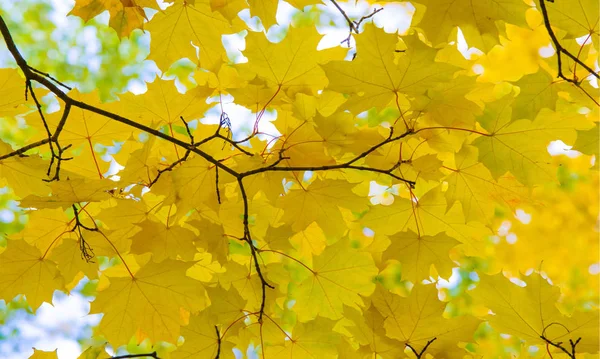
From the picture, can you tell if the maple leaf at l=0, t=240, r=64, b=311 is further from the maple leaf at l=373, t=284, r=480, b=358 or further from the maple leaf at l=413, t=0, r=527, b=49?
the maple leaf at l=413, t=0, r=527, b=49

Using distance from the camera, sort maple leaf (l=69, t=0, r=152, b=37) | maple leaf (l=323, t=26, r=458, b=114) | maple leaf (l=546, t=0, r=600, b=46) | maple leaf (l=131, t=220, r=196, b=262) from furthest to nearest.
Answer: maple leaf (l=69, t=0, r=152, b=37) < maple leaf (l=131, t=220, r=196, b=262) < maple leaf (l=546, t=0, r=600, b=46) < maple leaf (l=323, t=26, r=458, b=114)

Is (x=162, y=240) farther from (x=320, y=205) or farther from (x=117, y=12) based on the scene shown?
(x=117, y=12)

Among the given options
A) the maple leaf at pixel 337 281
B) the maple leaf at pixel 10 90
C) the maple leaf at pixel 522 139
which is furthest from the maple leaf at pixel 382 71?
the maple leaf at pixel 10 90

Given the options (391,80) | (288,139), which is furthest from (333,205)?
(391,80)

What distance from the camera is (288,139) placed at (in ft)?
4.32

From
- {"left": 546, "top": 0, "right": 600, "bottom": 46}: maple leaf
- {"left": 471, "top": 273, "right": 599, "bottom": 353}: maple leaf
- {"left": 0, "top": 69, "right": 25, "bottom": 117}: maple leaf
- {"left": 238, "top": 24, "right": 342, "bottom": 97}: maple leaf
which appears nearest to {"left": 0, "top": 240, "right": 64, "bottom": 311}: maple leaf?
{"left": 0, "top": 69, "right": 25, "bottom": 117}: maple leaf

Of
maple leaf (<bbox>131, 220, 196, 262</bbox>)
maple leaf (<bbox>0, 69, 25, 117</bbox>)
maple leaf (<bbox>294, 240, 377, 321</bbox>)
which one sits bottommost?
maple leaf (<bbox>294, 240, 377, 321</bbox>)

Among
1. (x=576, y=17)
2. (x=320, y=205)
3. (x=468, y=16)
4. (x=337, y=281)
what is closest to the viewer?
(x=468, y=16)

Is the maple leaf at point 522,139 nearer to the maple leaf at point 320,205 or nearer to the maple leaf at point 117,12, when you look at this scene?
the maple leaf at point 320,205

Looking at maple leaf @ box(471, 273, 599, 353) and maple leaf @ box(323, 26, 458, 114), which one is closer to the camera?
maple leaf @ box(323, 26, 458, 114)

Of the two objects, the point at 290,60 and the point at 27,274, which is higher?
the point at 290,60

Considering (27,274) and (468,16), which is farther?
(27,274)

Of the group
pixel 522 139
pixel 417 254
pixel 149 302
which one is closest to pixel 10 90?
pixel 149 302

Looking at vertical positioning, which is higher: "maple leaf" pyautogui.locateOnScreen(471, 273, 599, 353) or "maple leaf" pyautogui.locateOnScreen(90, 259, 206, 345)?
"maple leaf" pyautogui.locateOnScreen(90, 259, 206, 345)
